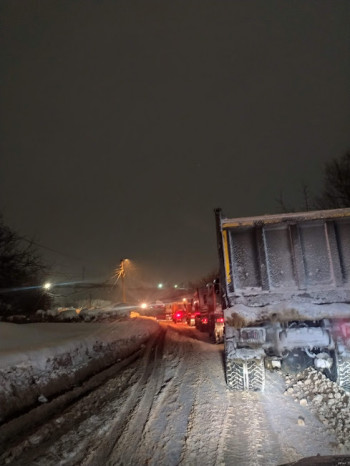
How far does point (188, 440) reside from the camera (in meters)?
5.09

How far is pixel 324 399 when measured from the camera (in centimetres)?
639

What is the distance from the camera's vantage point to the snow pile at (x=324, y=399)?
5.15 m

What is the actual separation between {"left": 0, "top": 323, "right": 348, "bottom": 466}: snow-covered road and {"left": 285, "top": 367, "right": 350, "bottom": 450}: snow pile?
0.15 meters

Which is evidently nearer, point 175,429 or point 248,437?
point 248,437

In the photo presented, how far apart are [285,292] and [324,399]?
207 centimetres

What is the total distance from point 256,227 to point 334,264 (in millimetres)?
1742

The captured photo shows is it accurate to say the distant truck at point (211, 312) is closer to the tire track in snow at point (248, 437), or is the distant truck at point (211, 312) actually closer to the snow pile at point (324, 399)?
the snow pile at point (324, 399)

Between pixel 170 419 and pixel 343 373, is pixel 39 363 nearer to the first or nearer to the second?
pixel 170 419

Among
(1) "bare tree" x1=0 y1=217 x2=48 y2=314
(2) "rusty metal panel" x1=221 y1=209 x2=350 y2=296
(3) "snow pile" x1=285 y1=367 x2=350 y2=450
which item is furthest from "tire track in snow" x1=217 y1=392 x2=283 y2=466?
(1) "bare tree" x1=0 y1=217 x2=48 y2=314

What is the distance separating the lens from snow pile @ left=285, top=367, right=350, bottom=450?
5.15 meters

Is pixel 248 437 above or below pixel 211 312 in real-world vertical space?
below

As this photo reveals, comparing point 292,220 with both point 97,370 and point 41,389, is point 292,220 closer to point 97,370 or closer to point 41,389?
point 41,389

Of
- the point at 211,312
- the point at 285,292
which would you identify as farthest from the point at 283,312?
the point at 211,312

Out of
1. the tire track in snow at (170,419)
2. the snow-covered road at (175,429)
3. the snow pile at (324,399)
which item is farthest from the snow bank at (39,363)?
the snow pile at (324,399)
